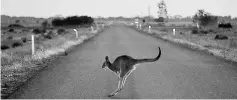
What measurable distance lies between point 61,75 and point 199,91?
4388 millimetres

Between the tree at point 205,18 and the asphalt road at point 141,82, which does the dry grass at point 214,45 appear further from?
the tree at point 205,18

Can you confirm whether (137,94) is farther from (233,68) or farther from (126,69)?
(233,68)

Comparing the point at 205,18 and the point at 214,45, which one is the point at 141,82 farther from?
the point at 205,18

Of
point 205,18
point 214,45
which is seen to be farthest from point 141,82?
point 205,18

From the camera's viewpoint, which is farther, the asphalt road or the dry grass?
the dry grass

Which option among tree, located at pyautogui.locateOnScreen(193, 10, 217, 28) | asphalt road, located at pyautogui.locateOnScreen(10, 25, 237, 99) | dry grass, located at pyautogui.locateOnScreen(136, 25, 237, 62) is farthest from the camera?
tree, located at pyautogui.locateOnScreen(193, 10, 217, 28)

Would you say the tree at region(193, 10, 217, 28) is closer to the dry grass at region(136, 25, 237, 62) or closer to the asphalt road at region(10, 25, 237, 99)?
the dry grass at region(136, 25, 237, 62)

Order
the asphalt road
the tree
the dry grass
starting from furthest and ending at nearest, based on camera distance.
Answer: the tree, the dry grass, the asphalt road

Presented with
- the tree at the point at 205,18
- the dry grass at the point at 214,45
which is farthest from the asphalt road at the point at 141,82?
the tree at the point at 205,18

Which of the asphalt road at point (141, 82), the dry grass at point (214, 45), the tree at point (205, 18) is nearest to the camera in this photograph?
the asphalt road at point (141, 82)

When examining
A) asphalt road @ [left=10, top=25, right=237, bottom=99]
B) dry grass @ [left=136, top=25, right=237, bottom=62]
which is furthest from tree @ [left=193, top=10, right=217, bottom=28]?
asphalt road @ [left=10, top=25, right=237, bottom=99]

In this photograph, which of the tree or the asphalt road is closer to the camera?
the asphalt road

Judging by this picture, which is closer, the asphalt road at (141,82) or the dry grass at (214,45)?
the asphalt road at (141,82)

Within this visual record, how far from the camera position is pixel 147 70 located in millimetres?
11055
